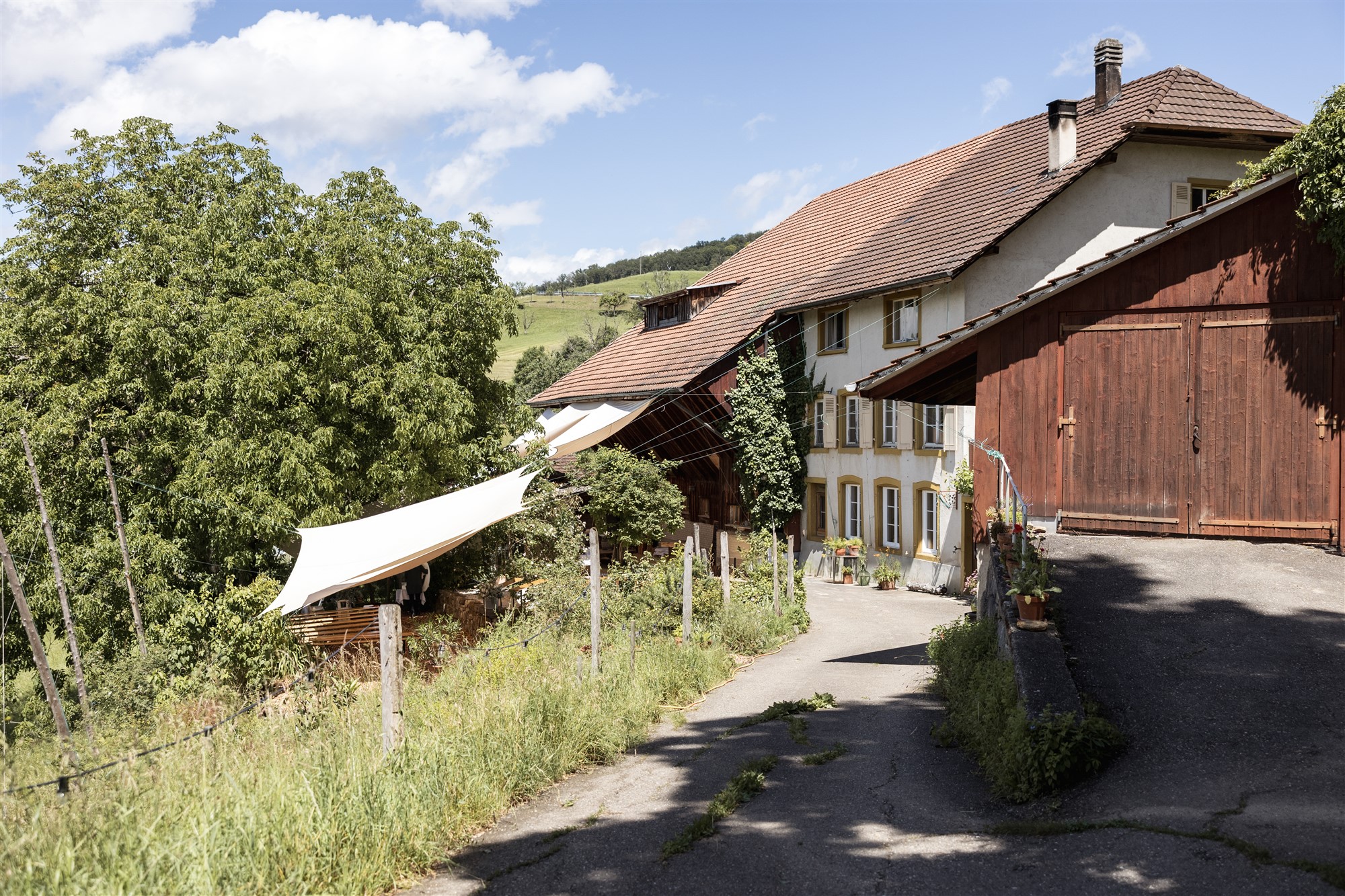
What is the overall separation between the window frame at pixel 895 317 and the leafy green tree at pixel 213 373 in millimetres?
8200

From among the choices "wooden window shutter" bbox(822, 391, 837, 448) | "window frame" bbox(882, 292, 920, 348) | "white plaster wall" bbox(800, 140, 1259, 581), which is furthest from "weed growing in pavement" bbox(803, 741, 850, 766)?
"wooden window shutter" bbox(822, 391, 837, 448)

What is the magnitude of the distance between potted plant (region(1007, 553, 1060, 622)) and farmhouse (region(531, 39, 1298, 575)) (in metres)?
6.10

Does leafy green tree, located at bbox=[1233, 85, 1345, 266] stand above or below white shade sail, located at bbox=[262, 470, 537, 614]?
above

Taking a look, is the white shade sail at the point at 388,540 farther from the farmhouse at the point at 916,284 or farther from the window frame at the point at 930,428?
the window frame at the point at 930,428

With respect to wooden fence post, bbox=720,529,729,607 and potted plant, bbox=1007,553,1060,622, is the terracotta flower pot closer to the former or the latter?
potted plant, bbox=1007,553,1060,622

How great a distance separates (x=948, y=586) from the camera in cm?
2195

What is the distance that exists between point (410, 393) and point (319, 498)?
2410mm

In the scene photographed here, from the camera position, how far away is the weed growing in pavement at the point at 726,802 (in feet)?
20.0

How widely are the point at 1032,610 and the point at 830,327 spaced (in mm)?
17793

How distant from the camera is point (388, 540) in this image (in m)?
14.5

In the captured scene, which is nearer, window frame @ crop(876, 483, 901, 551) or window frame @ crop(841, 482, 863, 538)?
window frame @ crop(876, 483, 901, 551)

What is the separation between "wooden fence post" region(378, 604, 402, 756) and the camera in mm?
6922

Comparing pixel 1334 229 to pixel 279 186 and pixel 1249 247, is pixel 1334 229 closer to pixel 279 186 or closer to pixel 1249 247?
pixel 1249 247

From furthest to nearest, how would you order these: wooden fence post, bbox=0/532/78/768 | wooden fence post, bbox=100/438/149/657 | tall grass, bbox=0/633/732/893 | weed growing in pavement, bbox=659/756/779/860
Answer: wooden fence post, bbox=100/438/149/657 < wooden fence post, bbox=0/532/78/768 < weed growing in pavement, bbox=659/756/779/860 < tall grass, bbox=0/633/732/893
